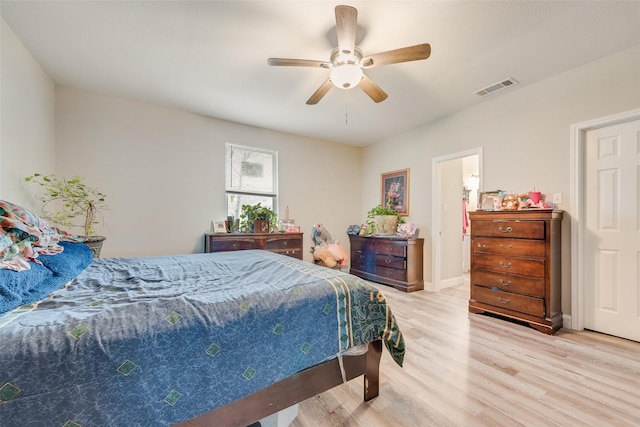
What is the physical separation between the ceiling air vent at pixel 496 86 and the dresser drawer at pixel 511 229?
1.51 meters

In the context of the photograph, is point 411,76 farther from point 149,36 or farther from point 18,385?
point 18,385

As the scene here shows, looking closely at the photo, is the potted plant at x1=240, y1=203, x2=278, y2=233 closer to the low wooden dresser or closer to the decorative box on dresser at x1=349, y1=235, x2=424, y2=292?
the low wooden dresser

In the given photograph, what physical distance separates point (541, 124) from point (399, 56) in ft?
6.73

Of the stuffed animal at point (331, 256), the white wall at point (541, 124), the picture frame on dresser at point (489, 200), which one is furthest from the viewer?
the stuffed animal at point (331, 256)

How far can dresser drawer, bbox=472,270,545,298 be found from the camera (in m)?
2.54

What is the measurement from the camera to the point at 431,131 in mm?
3984

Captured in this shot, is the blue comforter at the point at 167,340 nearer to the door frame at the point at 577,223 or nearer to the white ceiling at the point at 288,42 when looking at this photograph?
the white ceiling at the point at 288,42

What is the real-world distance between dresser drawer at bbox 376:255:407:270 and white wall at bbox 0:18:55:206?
4.20 m

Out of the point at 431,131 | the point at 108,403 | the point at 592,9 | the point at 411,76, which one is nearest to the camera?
the point at 108,403

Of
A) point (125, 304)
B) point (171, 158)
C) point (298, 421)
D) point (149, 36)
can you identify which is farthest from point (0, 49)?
point (298, 421)

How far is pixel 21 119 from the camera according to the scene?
226 cm

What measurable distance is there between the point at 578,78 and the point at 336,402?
3.62 metres

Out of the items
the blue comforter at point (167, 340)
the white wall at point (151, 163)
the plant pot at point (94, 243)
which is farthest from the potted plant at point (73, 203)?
the blue comforter at point (167, 340)

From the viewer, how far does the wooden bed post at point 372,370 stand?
1515 millimetres
